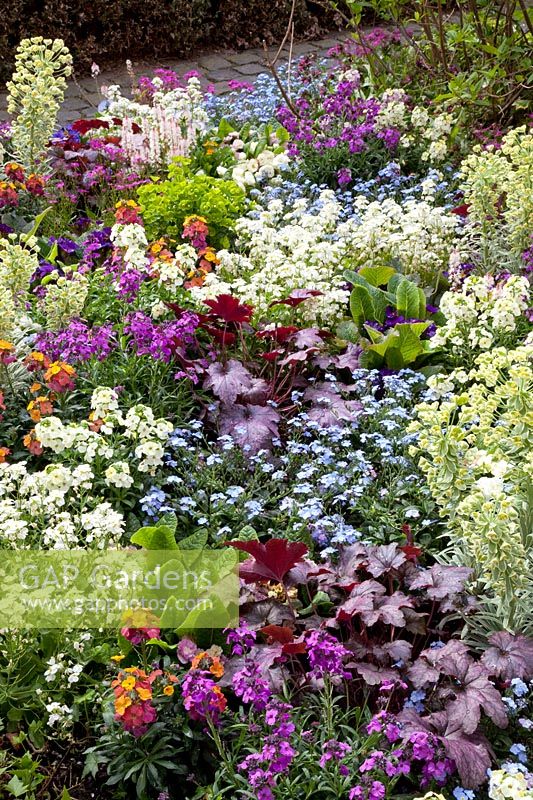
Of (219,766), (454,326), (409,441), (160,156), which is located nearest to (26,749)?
(219,766)

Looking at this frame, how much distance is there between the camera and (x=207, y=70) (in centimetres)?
952

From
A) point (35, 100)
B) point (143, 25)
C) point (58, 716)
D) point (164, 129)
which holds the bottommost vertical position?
point (58, 716)

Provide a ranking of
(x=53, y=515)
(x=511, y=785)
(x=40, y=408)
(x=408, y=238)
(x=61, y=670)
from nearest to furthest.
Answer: (x=511, y=785), (x=61, y=670), (x=53, y=515), (x=40, y=408), (x=408, y=238)

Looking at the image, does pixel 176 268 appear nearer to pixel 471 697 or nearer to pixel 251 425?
pixel 251 425

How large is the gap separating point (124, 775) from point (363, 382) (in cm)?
190

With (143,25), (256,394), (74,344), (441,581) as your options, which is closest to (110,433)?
(74,344)

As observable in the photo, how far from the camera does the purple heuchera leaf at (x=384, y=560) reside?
109 inches

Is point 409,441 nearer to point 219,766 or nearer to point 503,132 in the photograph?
point 219,766

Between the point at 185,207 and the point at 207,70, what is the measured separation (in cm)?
503

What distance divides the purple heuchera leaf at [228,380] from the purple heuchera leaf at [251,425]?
0.19 ft

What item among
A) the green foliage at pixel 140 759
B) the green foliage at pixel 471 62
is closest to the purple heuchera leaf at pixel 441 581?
the green foliage at pixel 140 759

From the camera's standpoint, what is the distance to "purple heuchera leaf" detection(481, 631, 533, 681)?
2436 mm

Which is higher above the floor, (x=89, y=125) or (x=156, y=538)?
(x=89, y=125)

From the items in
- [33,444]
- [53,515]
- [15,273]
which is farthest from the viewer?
[15,273]
